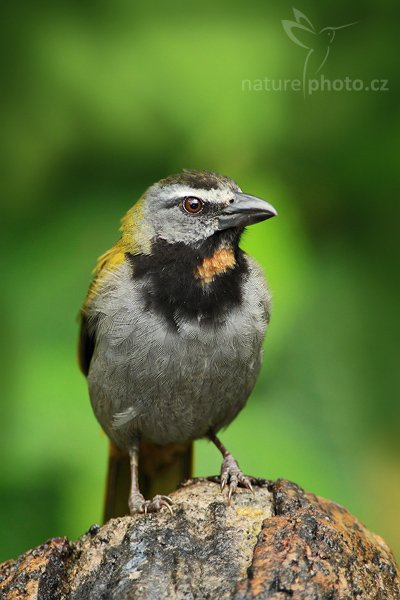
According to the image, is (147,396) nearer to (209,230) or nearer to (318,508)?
(209,230)

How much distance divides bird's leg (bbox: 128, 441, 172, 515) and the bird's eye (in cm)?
130

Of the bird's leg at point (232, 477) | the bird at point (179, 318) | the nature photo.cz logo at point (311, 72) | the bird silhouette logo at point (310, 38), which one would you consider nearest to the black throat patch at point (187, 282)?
the bird at point (179, 318)

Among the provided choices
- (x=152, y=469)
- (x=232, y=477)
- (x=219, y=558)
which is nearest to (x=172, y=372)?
(x=232, y=477)

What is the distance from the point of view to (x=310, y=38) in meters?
6.07

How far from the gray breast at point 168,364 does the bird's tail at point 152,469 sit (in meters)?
0.46

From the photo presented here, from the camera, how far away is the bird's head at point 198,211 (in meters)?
4.65

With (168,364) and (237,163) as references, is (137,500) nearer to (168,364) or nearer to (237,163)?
(168,364)

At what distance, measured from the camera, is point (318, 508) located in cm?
369

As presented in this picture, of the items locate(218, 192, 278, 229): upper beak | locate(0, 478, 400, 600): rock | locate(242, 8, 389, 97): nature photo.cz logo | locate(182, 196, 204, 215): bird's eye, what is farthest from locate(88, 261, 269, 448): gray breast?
locate(242, 8, 389, 97): nature photo.cz logo

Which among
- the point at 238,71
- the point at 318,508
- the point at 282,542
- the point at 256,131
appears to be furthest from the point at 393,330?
the point at 282,542

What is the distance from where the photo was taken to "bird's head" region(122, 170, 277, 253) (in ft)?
15.3

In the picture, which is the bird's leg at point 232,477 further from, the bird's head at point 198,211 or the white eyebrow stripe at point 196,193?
the white eyebrow stripe at point 196,193

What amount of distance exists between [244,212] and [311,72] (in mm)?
1970

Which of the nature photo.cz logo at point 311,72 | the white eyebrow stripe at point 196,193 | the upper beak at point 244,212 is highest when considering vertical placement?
the nature photo.cz logo at point 311,72
